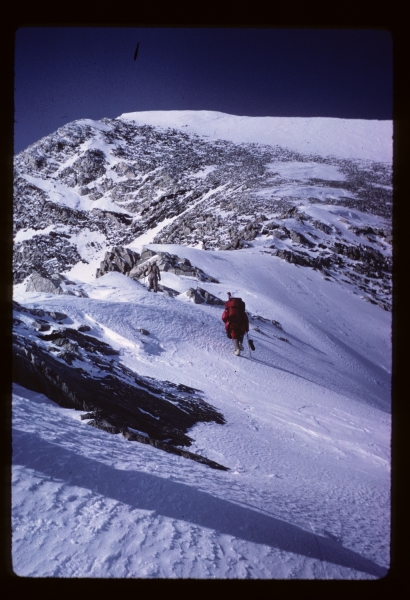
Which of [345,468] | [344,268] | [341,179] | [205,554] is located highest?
[341,179]

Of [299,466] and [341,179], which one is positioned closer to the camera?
[299,466]

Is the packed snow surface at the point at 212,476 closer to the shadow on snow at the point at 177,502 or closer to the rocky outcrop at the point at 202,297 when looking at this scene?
the shadow on snow at the point at 177,502

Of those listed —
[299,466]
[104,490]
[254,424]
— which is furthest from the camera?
[254,424]

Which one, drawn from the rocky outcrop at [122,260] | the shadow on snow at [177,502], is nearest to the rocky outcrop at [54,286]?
the rocky outcrop at [122,260]

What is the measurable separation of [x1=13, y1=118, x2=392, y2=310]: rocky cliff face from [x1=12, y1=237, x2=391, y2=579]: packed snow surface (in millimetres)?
9408

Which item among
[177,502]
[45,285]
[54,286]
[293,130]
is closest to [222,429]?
[177,502]

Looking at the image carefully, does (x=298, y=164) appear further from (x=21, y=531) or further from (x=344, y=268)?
(x=21, y=531)

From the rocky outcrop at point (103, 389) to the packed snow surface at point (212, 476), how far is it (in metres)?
0.21

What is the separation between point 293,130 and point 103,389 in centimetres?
6430

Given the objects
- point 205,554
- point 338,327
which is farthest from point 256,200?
point 205,554

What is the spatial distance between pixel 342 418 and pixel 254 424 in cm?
206

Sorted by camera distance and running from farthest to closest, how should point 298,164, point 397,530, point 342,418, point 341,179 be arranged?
1. point 298,164
2. point 341,179
3. point 342,418
4. point 397,530

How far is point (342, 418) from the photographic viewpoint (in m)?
7.14

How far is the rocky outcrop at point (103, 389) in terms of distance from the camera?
14.9ft
